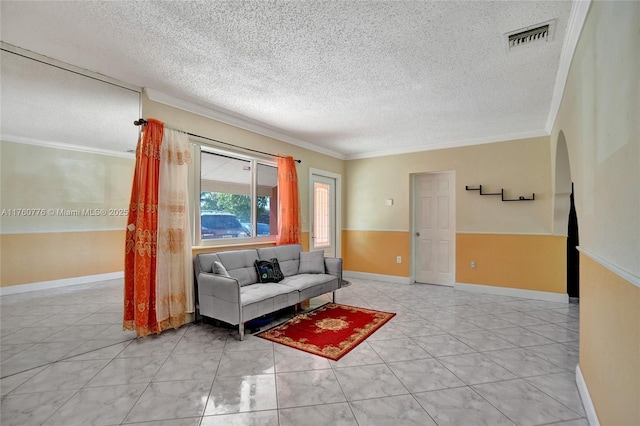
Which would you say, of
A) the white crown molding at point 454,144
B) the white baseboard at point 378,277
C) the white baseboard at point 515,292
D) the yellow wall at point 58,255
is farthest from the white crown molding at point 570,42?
the yellow wall at point 58,255

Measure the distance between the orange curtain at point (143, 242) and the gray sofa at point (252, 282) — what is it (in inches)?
19.5

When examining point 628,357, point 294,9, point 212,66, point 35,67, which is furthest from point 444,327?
point 35,67

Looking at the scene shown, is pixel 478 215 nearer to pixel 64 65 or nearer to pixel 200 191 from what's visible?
pixel 200 191

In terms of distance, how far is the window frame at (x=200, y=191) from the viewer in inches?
138

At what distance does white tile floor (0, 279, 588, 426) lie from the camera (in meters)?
1.84

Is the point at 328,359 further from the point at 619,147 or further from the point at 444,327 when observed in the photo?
the point at 619,147

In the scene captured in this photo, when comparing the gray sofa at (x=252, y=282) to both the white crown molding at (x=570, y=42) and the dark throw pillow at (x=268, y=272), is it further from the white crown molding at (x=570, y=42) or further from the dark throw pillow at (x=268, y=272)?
the white crown molding at (x=570, y=42)

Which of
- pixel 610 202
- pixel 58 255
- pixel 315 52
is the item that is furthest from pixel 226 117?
pixel 610 202

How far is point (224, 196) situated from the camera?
388cm

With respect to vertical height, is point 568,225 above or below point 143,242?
above

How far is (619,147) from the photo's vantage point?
123 cm

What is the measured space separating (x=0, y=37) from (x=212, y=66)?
153 centimetres

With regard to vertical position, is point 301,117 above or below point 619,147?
above

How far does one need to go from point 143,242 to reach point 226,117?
1.89 meters
